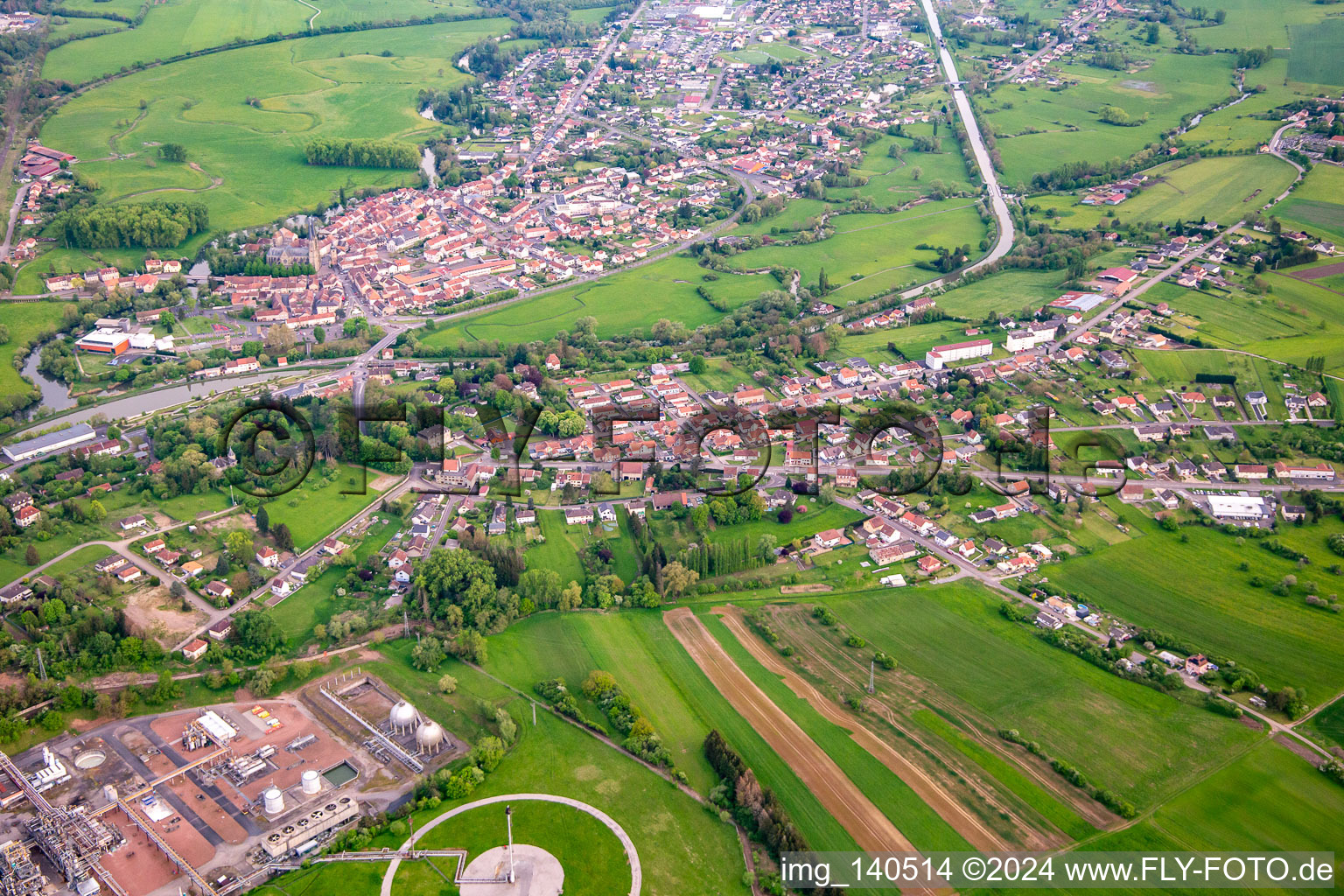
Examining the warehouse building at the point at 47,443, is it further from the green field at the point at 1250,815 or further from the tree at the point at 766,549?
the green field at the point at 1250,815

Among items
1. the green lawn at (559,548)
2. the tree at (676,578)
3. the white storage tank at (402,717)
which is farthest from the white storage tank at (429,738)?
the tree at (676,578)

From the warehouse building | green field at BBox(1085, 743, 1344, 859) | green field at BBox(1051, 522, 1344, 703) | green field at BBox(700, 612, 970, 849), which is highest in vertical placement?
the warehouse building

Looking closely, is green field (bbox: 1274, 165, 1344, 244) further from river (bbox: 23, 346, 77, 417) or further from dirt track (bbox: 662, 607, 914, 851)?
river (bbox: 23, 346, 77, 417)

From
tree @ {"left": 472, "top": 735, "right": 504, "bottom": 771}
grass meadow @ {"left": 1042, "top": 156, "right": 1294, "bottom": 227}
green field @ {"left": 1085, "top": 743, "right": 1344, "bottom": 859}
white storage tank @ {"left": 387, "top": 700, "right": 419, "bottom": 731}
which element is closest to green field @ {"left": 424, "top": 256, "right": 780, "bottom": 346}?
grass meadow @ {"left": 1042, "top": 156, "right": 1294, "bottom": 227}

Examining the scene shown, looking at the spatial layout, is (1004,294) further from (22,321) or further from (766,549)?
(22,321)

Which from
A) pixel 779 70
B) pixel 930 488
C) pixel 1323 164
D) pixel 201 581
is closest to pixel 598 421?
pixel 930 488

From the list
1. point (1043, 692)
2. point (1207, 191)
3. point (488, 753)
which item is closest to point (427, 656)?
point (488, 753)

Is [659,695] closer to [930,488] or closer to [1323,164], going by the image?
[930,488]
